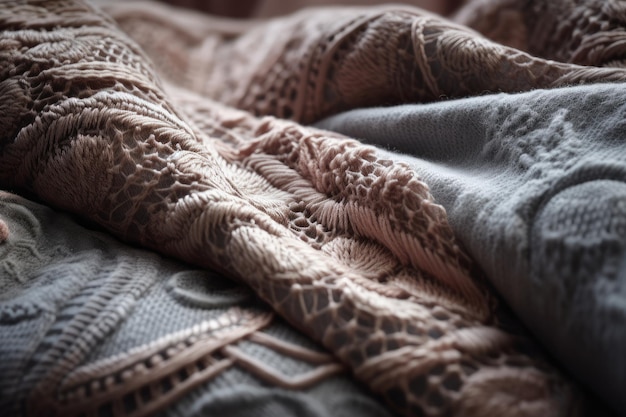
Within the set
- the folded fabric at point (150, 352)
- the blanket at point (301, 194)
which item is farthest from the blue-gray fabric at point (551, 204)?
the folded fabric at point (150, 352)

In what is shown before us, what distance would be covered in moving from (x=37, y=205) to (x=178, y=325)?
1.00 ft

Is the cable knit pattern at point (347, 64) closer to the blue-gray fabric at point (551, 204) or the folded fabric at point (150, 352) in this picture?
the blue-gray fabric at point (551, 204)

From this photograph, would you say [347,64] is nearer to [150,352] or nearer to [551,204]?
[551,204]

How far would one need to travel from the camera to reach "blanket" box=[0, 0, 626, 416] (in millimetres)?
448

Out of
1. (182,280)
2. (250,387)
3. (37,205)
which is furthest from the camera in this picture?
(37,205)

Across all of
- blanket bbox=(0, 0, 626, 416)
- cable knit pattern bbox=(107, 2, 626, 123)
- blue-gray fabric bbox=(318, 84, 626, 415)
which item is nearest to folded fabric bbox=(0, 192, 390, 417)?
blanket bbox=(0, 0, 626, 416)

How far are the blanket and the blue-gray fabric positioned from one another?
0.03 m

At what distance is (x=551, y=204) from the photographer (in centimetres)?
48

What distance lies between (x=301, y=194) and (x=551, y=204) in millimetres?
303

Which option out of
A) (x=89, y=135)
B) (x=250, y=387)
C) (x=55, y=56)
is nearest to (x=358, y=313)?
(x=250, y=387)

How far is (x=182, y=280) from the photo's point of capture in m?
0.55

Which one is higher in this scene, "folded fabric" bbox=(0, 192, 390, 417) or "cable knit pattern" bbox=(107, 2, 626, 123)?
"cable knit pattern" bbox=(107, 2, 626, 123)

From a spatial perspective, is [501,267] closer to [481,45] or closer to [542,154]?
[542,154]

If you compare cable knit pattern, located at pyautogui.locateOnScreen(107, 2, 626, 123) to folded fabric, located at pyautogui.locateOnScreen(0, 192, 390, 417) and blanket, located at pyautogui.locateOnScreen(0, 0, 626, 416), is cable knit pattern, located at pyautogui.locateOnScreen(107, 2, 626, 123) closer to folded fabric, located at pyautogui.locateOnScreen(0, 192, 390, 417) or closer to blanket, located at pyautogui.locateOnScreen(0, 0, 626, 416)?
blanket, located at pyautogui.locateOnScreen(0, 0, 626, 416)
